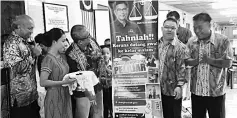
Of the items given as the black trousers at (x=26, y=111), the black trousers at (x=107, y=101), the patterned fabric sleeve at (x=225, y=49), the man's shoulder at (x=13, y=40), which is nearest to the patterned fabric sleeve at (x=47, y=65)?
the man's shoulder at (x=13, y=40)

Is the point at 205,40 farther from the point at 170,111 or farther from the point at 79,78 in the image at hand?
the point at 79,78

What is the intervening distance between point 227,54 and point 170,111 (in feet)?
2.61

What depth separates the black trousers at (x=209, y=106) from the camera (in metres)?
2.47

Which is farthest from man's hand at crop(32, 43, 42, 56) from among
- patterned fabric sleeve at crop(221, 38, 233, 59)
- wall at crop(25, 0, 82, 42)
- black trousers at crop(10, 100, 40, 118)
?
patterned fabric sleeve at crop(221, 38, 233, 59)

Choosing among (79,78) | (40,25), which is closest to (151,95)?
(79,78)

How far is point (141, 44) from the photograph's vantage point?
2396mm

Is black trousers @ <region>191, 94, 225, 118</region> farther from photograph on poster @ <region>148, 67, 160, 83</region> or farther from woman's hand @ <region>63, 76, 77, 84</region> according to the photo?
woman's hand @ <region>63, 76, 77, 84</region>

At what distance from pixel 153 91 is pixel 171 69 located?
0.31 meters

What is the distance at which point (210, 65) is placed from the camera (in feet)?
8.07

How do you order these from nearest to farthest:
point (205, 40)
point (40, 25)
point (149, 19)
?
point (149, 19) → point (205, 40) → point (40, 25)

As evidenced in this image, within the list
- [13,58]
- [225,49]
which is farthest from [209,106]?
[13,58]

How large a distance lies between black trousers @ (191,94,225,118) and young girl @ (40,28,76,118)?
4.15ft

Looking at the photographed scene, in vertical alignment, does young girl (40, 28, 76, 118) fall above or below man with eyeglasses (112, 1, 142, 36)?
below

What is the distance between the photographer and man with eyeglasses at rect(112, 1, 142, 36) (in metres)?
2.39
